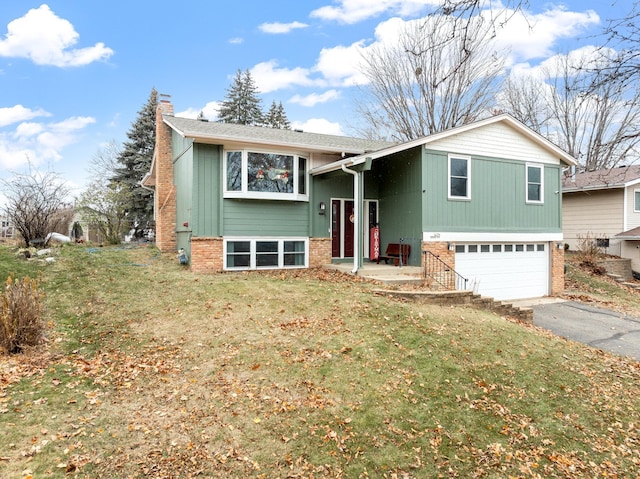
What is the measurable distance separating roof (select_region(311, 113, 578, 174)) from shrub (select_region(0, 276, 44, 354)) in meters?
7.56

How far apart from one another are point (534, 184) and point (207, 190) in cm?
1100

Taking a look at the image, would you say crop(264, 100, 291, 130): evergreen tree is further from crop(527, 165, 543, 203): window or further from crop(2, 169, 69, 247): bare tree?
crop(527, 165, 543, 203): window

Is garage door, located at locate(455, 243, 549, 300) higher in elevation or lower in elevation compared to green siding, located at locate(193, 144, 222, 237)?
lower

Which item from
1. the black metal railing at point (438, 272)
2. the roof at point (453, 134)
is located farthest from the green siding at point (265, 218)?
the black metal railing at point (438, 272)

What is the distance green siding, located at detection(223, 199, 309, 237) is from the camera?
11.2 metres

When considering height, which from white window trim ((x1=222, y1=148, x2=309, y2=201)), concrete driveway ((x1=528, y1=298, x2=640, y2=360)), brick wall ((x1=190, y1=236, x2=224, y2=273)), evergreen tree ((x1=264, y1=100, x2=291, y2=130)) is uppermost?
evergreen tree ((x1=264, y1=100, x2=291, y2=130))

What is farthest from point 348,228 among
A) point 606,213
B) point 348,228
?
point 606,213

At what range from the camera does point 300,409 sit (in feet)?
14.5

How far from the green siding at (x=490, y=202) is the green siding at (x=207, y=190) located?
590 centimetres

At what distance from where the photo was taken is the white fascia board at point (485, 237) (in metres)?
11.5

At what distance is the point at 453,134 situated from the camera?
11.8 meters

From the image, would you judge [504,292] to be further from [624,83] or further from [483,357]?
[624,83]

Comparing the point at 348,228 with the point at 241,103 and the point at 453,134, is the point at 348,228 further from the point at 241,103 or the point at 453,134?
the point at 241,103

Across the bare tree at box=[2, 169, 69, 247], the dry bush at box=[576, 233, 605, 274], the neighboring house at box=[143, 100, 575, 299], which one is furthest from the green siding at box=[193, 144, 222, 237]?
the dry bush at box=[576, 233, 605, 274]
